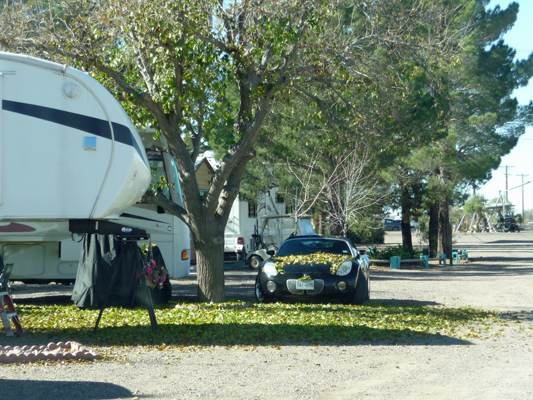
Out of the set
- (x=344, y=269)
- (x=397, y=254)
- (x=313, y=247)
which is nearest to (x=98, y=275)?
(x=344, y=269)

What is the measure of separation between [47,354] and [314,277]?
542 centimetres

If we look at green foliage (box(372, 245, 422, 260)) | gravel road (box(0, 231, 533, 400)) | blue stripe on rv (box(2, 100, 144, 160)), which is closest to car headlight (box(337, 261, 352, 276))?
gravel road (box(0, 231, 533, 400))

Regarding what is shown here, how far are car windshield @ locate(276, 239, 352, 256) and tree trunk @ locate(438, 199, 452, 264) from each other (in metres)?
13.6

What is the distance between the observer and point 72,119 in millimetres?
7094

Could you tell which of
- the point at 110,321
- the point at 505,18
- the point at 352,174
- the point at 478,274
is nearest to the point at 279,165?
the point at 352,174

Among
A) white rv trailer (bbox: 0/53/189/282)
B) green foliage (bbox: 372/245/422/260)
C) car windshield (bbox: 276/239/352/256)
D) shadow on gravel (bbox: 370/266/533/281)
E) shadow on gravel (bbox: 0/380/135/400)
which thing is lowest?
shadow on gravel (bbox: 0/380/135/400)

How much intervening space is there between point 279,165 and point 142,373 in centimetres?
1651

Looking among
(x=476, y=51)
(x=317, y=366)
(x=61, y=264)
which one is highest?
(x=476, y=51)

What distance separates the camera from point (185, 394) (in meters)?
5.22

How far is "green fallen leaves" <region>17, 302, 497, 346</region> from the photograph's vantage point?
7859 millimetres

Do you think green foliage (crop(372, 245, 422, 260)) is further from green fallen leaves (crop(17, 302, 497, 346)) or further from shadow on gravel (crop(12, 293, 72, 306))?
shadow on gravel (crop(12, 293, 72, 306))

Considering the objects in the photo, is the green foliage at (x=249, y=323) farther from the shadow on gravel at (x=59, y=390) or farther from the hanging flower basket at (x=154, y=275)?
the shadow on gravel at (x=59, y=390)

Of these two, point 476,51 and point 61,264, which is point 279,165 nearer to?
point 476,51

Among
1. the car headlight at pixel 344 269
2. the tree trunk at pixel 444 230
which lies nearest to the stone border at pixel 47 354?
the car headlight at pixel 344 269
